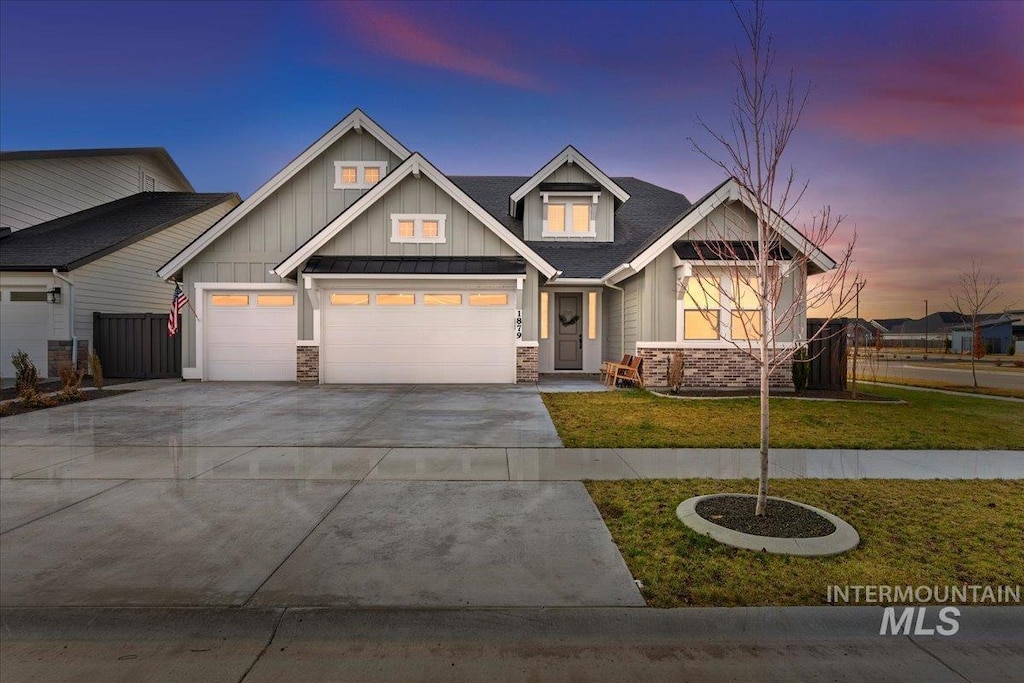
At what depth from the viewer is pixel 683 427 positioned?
27.8 ft

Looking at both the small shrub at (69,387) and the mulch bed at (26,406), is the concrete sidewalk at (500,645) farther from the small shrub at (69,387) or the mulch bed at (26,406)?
the small shrub at (69,387)

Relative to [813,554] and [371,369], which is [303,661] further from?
[371,369]

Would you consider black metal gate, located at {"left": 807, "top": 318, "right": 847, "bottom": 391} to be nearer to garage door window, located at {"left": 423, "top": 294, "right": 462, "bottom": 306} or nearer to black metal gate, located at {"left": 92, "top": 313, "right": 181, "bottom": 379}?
garage door window, located at {"left": 423, "top": 294, "right": 462, "bottom": 306}

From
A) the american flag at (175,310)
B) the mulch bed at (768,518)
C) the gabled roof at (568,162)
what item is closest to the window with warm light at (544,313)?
the gabled roof at (568,162)

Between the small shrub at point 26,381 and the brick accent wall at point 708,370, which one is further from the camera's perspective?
the brick accent wall at point 708,370

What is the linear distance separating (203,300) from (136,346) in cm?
321

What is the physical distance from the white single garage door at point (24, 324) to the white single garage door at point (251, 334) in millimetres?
5097

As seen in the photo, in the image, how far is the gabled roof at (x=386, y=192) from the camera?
13680 mm

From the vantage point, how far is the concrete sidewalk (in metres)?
2.62

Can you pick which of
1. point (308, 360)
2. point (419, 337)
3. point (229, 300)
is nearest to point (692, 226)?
point (419, 337)

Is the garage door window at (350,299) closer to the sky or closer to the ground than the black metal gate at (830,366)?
closer to the sky

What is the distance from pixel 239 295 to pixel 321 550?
13.7m

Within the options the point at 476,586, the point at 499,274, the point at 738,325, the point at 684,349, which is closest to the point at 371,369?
the point at 499,274

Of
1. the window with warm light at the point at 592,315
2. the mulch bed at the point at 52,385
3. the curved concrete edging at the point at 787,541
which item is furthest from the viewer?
the window with warm light at the point at 592,315
